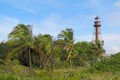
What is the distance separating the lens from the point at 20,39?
35.5m

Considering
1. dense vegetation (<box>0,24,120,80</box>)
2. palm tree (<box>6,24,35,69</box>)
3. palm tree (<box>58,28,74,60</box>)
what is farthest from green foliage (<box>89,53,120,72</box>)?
palm tree (<box>58,28,74,60</box>)

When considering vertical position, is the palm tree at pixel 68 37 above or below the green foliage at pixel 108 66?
above

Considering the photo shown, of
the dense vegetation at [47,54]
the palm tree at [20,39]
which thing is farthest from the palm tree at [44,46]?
the palm tree at [20,39]

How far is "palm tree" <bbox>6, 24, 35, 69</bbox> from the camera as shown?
1383 inches

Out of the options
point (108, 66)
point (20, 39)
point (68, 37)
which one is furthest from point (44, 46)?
point (108, 66)

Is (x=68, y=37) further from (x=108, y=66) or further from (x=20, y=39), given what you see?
(x=108, y=66)

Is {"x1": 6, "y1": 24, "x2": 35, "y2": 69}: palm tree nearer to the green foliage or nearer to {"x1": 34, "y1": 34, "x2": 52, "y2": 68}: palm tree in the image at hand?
{"x1": 34, "y1": 34, "x2": 52, "y2": 68}: palm tree

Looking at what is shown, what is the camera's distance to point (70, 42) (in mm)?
42406

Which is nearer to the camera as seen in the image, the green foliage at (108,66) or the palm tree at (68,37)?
the green foliage at (108,66)

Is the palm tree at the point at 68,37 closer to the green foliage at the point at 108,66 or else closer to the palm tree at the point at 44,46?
the palm tree at the point at 44,46

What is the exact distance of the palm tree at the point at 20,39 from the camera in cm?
3512

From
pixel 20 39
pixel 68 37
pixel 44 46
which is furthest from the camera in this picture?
pixel 68 37

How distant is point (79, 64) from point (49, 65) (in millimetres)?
8036

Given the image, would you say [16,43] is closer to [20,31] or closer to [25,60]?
[20,31]
